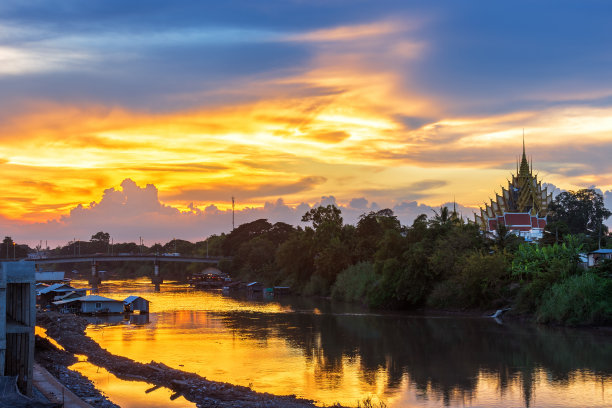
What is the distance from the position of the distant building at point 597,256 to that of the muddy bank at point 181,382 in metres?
39.3

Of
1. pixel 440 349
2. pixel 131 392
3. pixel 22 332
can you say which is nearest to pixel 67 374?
pixel 131 392

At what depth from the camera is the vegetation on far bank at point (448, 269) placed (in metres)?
56.4

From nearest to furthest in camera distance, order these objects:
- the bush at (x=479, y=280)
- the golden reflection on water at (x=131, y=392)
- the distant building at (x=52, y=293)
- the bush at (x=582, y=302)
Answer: the golden reflection on water at (x=131, y=392) < the bush at (x=582, y=302) < the bush at (x=479, y=280) < the distant building at (x=52, y=293)

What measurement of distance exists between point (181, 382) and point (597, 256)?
42.1m

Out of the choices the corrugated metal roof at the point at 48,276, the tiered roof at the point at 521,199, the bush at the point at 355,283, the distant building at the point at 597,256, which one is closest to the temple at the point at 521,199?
the tiered roof at the point at 521,199

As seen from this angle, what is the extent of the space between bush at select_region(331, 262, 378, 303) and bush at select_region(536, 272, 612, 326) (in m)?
25.7

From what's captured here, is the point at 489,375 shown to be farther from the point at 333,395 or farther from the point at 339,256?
the point at 339,256

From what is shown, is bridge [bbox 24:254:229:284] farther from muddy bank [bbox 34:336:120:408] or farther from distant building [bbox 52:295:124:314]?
muddy bank [bbox 34:336:120:408]

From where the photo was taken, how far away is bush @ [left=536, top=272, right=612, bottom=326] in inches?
2101

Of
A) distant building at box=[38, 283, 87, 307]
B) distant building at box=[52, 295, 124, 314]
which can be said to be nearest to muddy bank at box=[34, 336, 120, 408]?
distant building at box=[52, 295, 124, 314]

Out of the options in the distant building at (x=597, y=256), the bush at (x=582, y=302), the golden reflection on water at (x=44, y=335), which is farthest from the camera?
the distant building at (x=597, y=256)

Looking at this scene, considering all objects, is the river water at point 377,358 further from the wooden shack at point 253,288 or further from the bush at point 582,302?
the wooden shack at point 253,288

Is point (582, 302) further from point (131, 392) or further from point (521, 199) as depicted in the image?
point (521, 199)

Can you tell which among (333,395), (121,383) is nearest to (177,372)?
(121,383)
